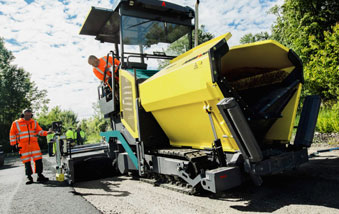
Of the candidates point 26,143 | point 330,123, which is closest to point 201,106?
point 26,143

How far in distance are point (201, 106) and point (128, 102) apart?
1.60m

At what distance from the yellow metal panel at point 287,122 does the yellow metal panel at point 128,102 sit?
202 cm

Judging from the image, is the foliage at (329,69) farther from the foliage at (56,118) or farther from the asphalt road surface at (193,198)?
the foliage at (56,118)

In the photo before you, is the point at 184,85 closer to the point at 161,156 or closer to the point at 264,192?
the point at 161,156

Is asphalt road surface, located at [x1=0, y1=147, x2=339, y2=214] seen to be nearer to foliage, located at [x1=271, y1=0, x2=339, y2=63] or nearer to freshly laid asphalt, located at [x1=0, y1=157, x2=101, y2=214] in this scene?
freshly laid asphalt, located at [x1=0, y1=157, x2=101, y2=214]

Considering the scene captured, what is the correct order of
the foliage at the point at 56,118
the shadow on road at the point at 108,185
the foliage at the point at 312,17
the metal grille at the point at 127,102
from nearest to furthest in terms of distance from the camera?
the shadow on road at the point at 108,185 < the metal grille at the point at 127,102 < the foliage at the point at 312,17 < the foliage at the point at 56,118

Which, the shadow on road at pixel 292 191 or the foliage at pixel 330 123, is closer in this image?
the shadow on road at pixel 292 191

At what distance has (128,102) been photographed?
405 cm

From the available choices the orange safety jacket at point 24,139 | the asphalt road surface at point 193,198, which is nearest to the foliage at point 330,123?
the asphalt road surface at point 193,198

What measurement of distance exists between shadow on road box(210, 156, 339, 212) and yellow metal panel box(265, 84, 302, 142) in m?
0.67

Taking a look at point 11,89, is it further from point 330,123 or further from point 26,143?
point 330,123

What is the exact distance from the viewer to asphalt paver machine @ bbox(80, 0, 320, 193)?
8.43 ft

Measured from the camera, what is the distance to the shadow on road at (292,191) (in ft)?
8.86

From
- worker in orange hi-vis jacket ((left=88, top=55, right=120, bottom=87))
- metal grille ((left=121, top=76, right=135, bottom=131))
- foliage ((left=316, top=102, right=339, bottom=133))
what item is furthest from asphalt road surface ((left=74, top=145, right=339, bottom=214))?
foliage ((left=316, top=102, right=339, bottom=133))
